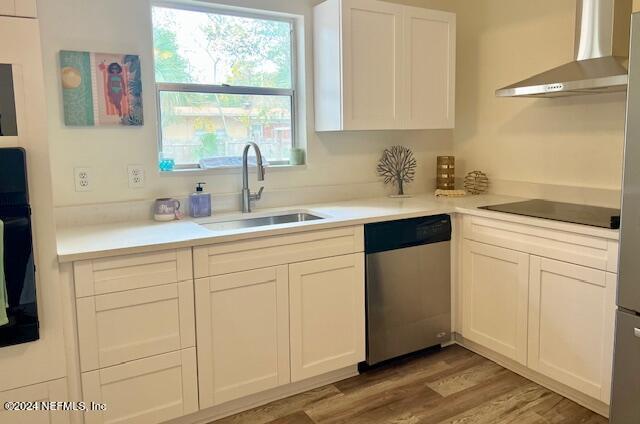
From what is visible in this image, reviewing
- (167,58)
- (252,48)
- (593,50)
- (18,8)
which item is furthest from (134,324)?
(593,50)

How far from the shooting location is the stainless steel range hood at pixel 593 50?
7.77ft

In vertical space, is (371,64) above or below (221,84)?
above

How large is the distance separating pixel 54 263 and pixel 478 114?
110 inches

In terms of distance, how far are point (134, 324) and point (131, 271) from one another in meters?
0.22

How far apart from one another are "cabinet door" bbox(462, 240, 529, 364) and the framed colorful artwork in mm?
1976

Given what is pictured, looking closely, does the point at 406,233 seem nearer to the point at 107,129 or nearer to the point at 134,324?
the point at 134,324

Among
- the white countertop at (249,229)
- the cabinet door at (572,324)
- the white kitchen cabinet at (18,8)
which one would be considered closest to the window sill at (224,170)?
the white countertop at (249,229)

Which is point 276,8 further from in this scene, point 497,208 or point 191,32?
point 497,208

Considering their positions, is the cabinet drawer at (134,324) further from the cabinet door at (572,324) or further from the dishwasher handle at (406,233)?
the cabinet door at (572,324)

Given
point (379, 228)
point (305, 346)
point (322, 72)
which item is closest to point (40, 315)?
point (305, 346)

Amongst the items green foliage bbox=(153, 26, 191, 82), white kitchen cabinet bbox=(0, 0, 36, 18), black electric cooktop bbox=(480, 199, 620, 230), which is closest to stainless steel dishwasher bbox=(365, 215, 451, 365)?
black electric cooktop bbox=(480, 199, 620, 230)

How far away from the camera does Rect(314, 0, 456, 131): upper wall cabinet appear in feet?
9.33

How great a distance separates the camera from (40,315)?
5.95 ft

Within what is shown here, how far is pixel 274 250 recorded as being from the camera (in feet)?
7.73
